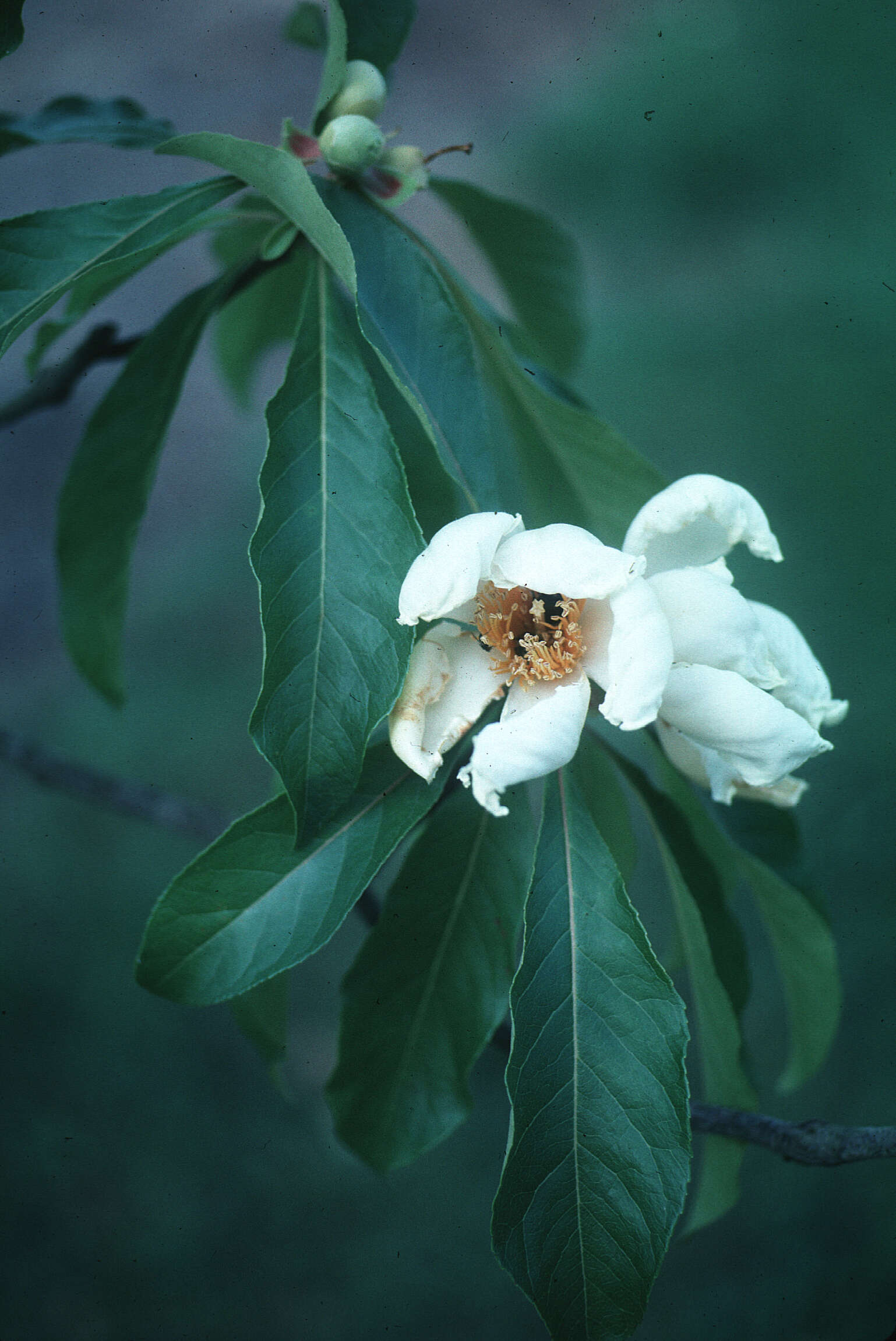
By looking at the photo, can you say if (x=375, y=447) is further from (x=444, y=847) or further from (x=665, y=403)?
(x=665, y=403)

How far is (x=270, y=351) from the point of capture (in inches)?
56.2

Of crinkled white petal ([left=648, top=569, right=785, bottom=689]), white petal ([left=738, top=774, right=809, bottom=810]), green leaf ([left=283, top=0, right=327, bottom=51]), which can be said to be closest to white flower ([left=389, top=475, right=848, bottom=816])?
crinkled white petal ([left=648, top=569, right=785, bottom=689])

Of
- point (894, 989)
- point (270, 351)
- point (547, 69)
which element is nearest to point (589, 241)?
point (547, 69)

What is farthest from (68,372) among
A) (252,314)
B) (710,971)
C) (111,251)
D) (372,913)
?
(710,971)

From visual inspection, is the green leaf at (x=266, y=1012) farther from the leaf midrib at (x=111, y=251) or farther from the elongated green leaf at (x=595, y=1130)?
the leaf midrib at (x=111, y=251)

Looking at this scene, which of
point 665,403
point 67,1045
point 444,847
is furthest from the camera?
point 665,403

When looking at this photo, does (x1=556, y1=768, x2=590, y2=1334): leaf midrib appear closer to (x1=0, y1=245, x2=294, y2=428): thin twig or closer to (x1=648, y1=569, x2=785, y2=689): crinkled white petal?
(x1=648, y1=569, x2=785, y2=689): crinkled white petal

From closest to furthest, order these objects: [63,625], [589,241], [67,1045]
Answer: [63,625]
[67,1045]
[589,241]

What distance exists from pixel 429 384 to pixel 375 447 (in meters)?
0.08

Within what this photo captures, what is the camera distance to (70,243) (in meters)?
0.76

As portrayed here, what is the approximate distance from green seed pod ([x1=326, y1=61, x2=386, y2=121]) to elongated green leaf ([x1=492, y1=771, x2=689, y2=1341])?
0.61 meters

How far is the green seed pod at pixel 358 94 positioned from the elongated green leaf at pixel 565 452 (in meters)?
0.15

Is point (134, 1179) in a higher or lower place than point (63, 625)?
lower

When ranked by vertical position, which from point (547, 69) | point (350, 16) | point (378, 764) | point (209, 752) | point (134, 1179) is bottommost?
point (134, 1179)
